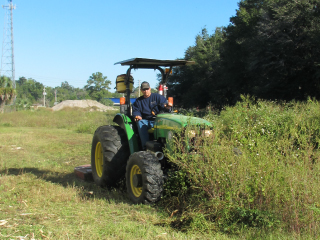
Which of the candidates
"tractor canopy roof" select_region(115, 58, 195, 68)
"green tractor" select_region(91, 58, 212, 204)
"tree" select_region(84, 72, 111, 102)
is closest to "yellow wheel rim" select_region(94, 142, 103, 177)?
"green tractor" select_region(91, 58, 212, 204)

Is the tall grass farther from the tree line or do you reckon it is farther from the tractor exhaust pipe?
the tree line

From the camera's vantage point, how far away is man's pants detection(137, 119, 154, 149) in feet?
20.6

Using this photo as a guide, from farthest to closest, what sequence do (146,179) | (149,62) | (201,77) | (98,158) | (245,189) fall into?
(201,77), (98,158), (149,62), (146,179), (245,189)

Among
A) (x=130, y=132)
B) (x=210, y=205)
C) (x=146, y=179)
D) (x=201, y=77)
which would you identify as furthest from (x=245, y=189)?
(x=201, y=77)

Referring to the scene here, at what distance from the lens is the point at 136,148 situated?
20.9 feet

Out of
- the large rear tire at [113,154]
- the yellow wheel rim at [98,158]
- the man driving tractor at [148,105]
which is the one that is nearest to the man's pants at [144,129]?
the man driving tractor at [148,105]

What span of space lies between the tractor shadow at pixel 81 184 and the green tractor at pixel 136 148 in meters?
0.17

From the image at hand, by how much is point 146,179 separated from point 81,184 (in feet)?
8.09

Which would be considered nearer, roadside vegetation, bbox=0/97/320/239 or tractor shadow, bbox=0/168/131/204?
roadside vegetation, bbox=0/97/320/239

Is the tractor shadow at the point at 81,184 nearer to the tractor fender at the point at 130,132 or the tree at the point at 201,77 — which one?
the tractor fender at the point at 130,132

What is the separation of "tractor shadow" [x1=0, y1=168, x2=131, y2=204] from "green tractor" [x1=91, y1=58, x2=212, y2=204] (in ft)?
0.54

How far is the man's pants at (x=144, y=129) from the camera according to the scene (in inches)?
247

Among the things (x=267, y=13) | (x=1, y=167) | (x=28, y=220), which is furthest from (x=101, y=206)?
(x=267, y=13)

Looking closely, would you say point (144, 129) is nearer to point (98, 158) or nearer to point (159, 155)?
point (159, 155)
